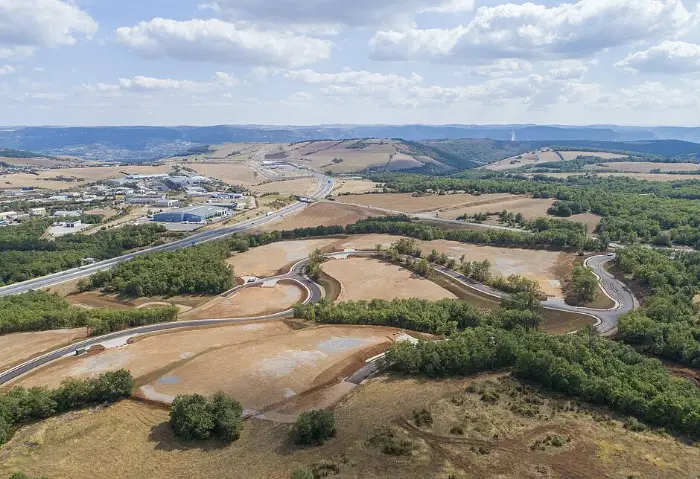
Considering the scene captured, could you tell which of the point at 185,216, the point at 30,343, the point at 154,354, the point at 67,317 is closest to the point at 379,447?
the point at 154,354

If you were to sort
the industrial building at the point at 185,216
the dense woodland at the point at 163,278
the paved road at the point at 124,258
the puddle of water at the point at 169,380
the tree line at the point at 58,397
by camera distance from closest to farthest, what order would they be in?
the tree line at the point at 58,397, the puddle of water at the point at 169,380, the dense woodland at the point at 163,278, the paved road at the point at 124,258, the industrial building at the point at 185,216

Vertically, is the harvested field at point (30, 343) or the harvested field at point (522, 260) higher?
the harvested field at point (522, 260)

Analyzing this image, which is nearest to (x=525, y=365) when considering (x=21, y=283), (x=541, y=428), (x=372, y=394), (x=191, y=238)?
(x=541, y=428)

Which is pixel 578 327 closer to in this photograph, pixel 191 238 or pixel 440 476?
pixel 440 476

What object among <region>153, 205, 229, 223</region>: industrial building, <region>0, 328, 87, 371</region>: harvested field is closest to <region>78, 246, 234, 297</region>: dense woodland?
<region>0, 328, 87, 371</region>: harvested field

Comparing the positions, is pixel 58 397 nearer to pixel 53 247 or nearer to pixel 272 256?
pixel 272 256

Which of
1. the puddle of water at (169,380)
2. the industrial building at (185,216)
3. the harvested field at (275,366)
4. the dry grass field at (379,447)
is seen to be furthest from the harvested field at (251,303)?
the industrial building at (185,216)

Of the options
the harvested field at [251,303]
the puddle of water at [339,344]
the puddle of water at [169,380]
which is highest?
the puddle of water at [339,344]

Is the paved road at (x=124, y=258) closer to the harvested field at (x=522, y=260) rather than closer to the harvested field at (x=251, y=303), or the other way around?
the harvested field at (x=251, y=303)
